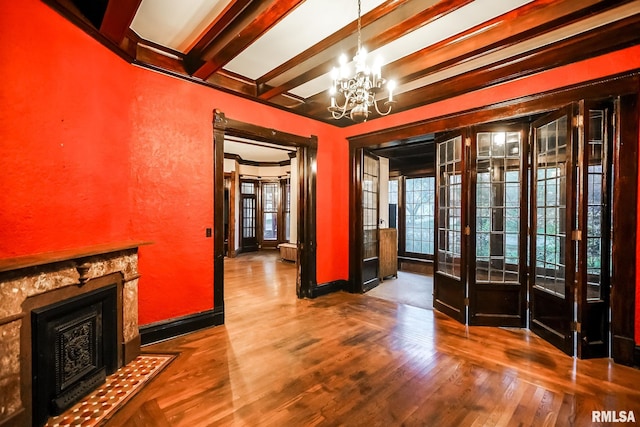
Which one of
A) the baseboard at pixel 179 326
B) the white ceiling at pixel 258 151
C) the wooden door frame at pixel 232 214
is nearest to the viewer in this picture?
the baseboard at pixel 179 326

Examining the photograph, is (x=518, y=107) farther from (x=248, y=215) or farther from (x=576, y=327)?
(x=248, y=215)

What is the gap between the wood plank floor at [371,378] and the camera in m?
1.89

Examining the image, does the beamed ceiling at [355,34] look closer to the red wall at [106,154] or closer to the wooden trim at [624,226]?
the red wall at [106,154]

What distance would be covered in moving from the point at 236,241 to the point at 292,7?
7.43m

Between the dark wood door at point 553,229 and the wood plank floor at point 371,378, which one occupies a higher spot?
the dark wood door at point 553,229

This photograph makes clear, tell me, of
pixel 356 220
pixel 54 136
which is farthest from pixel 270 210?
pixel 54 136

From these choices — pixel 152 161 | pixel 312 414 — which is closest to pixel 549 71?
pixel 312 414

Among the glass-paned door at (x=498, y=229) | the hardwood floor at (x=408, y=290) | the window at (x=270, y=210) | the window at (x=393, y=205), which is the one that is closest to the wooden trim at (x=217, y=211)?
the hardwood floor at (x=408, y=290)

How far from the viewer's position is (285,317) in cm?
369

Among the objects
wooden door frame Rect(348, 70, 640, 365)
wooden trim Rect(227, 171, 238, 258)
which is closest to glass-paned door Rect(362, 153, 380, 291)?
wooden door frame Rect(348, 70, 640, 365)

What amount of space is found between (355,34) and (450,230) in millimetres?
2657

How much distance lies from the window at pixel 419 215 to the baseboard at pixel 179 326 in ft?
16.3

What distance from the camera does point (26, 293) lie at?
1.73 metres

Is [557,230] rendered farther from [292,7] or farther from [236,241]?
[236,241]
